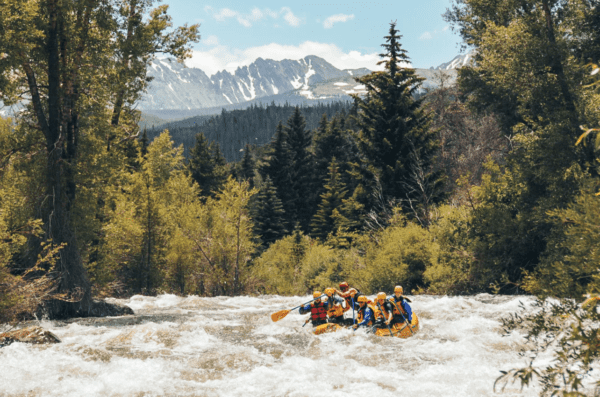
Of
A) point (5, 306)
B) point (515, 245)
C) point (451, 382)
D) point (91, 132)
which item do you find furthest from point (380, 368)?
point (91, 132)

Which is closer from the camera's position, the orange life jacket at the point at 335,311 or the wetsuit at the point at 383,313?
the wetsuit at the point at 383,313

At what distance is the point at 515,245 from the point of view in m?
16.0

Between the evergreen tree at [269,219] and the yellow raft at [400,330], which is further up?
the yellow raft at [400,330]

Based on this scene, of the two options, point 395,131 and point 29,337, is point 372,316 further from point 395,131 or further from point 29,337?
point 395,131

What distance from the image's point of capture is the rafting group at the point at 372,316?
1105 cm

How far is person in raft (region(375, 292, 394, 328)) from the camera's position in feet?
36.8

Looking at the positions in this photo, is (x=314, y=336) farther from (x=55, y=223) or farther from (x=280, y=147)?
(x=280, y=147)

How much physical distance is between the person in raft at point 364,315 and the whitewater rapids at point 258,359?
0.37m

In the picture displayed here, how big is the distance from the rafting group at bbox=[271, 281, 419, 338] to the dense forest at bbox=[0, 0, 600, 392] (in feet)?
8.99

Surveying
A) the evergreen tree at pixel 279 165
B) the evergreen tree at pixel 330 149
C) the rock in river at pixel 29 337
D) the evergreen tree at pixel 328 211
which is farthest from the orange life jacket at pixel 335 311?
the evergreen tree at pixel 330 149

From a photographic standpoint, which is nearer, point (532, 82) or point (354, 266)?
point (532, 82)

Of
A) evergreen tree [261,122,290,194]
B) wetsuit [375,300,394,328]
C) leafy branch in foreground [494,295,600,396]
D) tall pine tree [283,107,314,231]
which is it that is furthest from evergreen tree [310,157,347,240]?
leafy branch in foreground [494,295,600,396]

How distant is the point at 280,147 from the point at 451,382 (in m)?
41.6

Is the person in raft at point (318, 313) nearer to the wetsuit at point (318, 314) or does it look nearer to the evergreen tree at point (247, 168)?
the wetsuit at point (318, 314)
